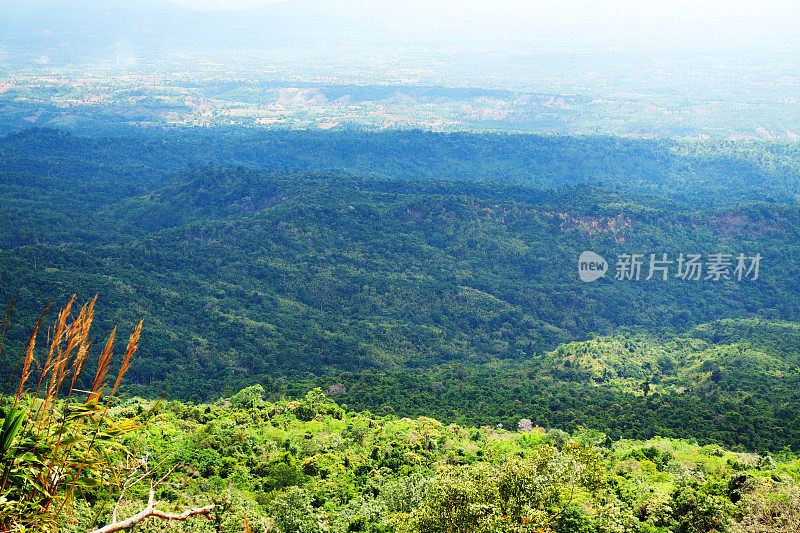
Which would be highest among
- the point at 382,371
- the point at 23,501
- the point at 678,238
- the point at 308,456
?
the point at 23,501

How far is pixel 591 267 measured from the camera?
83312mm

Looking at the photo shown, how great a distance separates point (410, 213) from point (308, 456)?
6189cm

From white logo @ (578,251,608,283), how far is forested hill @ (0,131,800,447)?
A: 1306 mm

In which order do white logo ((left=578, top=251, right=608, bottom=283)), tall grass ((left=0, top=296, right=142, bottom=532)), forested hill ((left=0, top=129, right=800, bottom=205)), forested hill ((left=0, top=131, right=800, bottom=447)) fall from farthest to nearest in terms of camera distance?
forested hill ((left=0, top=129, right=800, bottom=205)) → white logo ((left=578, top=251, right=608, bottom=283)) → forested hill ((left=0, top=131, right=800, bottom=447)) → tall grass ((left=0, top=296, right=142, bottom=532))

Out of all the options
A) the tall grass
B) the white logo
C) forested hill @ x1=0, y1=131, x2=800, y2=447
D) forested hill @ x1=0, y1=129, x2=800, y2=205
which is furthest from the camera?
forested hill @ x1=0, y1=129, x2=800, y2=205

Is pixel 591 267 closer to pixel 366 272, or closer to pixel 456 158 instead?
pixel 366 272

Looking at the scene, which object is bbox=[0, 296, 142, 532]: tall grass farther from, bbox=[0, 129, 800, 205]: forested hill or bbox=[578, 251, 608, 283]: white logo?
bbox=[0, 129, 800, 205]: forested hill

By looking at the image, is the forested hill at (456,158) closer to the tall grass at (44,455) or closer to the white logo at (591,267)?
the white logo at (591,267)

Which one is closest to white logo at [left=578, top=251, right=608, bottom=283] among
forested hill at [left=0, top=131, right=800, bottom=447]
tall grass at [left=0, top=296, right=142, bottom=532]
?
forested hill at [left=0, top=131, right=800, bottom=447]

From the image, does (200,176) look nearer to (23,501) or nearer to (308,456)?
(308,456)

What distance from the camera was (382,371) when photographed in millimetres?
56469

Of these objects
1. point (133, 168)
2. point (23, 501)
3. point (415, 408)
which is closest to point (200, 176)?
point (133, 168)

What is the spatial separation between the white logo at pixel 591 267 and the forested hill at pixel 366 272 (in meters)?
1.31

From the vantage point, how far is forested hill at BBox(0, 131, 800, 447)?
5650 centimetres
